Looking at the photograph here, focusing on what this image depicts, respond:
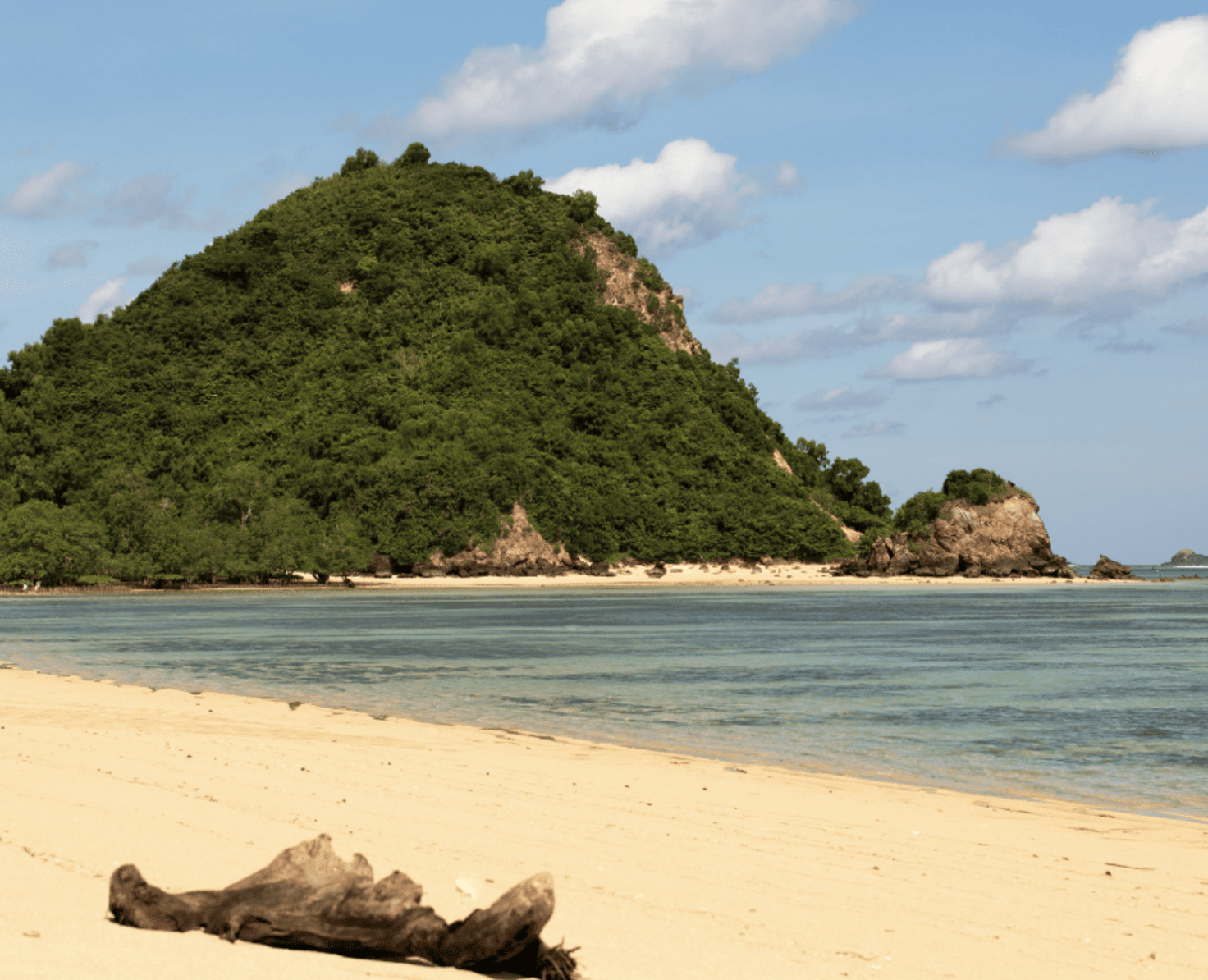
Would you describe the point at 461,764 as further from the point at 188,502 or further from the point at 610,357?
the point at 610,357

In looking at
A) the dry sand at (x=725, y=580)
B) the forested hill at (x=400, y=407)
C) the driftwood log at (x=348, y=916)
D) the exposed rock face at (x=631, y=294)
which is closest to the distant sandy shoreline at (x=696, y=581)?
the dry sand at (x=725, y=580)

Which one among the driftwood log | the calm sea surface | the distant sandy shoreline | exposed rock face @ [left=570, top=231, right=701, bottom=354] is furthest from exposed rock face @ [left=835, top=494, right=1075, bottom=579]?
the driftwood log

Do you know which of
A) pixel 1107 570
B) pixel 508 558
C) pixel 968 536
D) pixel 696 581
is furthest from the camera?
pixel 1107 570

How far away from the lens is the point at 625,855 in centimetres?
966

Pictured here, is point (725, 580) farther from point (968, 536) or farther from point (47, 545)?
point (47, 545)

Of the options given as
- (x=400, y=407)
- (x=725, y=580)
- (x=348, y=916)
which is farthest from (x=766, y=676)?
(x=400, y=407)

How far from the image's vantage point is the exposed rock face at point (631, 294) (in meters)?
163

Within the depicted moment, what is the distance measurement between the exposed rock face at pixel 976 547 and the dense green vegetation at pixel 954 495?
0.57 meters

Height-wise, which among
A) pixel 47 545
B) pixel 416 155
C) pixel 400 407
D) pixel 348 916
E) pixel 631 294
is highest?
pixel 416 155

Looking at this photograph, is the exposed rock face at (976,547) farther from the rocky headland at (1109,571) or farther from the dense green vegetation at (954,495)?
the rocky headland at (1109,571)

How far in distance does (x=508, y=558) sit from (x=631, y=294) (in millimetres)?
57270

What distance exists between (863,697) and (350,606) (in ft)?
172

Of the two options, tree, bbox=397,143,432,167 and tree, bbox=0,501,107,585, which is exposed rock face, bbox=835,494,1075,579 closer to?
tree, bbox=0,501,107,585

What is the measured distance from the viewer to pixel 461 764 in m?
14.6
